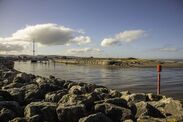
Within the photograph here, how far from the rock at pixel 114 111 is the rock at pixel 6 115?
7.63ft

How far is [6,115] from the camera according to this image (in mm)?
6496

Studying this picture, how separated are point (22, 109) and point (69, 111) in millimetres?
1665

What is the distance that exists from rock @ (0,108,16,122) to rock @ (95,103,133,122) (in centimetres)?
233

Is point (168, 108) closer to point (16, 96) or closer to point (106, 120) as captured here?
point (106, 120)

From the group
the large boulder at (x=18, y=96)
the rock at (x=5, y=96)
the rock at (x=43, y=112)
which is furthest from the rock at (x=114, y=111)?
the rock at (x=5, y=96)

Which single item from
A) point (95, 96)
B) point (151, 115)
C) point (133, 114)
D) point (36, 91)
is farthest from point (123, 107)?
point (36, 91)

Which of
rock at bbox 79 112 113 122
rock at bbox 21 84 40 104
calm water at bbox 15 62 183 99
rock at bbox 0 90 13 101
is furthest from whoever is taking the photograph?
calm water at bbox 15 62 183 99

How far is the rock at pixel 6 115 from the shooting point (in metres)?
6.45

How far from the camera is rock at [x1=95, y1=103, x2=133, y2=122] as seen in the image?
6723 mm

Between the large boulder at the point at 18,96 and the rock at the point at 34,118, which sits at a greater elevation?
the large boulder at the point at 18,96

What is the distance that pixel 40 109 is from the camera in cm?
682

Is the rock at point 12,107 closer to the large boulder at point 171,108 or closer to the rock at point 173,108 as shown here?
the large boulder at point 171,108

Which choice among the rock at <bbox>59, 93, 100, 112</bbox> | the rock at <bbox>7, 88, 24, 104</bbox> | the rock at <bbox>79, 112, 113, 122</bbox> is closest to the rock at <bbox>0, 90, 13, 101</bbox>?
the rock at <bbox>7, 88, 24, 104</bbox>

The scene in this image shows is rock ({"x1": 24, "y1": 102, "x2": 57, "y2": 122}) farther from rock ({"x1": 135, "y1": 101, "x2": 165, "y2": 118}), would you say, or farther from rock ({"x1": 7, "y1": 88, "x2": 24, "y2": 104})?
rock ({"x1": 135, "y1": 101, "x2": 165, "y2": 118})
